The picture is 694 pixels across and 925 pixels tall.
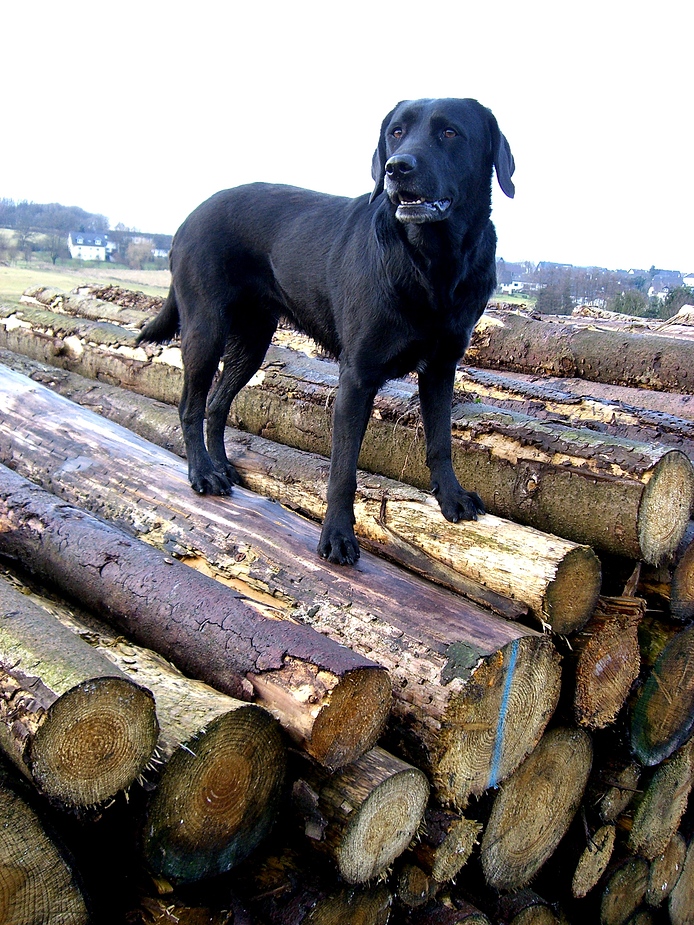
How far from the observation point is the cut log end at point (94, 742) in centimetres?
157

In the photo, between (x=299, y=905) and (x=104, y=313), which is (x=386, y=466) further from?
(x=104, y=313)

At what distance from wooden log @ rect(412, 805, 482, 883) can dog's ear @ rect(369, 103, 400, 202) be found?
7.66ft

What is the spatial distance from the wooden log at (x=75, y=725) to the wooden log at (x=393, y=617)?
435mm

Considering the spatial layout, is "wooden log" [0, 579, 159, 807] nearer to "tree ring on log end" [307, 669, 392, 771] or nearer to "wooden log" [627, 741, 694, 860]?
"tree ring on log end" [307, 669, 392, 771]

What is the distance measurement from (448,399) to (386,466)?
0.51 metres

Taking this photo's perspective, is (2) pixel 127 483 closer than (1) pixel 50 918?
No

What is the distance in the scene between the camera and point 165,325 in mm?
4105

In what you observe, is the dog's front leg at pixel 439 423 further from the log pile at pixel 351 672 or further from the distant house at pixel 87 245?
the distant house at pixel 87 245

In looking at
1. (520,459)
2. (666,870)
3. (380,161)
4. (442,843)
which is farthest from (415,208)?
(666,870)

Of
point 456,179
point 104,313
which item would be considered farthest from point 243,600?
point 104,313

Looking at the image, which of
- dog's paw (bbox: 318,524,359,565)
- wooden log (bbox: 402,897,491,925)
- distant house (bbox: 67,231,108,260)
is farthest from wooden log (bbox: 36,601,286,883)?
distant house (bbox: 67,231,108,260)

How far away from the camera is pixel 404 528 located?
2.99m

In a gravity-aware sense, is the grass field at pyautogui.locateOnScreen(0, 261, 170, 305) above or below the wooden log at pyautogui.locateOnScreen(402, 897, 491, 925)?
above

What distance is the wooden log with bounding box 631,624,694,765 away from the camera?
113 inches
